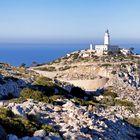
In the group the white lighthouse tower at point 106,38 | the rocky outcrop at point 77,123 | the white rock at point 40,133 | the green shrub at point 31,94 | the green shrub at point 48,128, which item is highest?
the white rock at point 40,133

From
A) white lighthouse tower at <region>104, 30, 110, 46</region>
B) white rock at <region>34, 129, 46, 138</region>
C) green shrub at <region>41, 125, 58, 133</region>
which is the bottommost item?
white lighthouse tower at <region>104, 30, 110, 46</region>

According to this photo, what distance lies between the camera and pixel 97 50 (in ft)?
325

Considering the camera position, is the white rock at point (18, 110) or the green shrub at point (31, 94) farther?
the green shrub at point (31, 94)

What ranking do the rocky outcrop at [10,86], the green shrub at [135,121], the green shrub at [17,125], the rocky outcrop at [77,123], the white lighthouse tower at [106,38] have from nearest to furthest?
the green shrub at [17,125] → the rocky outcrop at [77,123] → the green shrub at [135,121] → the rocky outcrop at [10,86] → the white lighthouse tower at [106,38]

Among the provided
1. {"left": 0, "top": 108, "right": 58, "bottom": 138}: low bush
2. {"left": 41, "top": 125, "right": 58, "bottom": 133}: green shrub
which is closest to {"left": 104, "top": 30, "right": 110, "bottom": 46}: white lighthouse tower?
{"left": 0, "top": 108, "right": 58, "bottom": 138}: low bush

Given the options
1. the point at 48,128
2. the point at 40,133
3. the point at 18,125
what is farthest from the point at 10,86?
the point at 40,133

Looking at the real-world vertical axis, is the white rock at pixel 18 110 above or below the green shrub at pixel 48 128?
above

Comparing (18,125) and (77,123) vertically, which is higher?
(18,125)

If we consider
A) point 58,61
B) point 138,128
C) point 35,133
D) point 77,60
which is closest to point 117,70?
point 77,60

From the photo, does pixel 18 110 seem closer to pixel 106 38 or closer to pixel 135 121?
pixel 135 121

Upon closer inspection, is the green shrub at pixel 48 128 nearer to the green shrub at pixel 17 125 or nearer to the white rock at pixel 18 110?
the green shrub at pixel 17 125

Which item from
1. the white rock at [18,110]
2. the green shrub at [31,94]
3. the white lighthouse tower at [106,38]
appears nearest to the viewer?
the white rock at [18,110]

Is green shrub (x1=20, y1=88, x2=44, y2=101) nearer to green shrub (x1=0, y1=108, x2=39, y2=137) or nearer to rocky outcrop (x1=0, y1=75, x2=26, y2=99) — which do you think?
rocky outcrop (x1=0, y1=75, x2=26, y2=99)

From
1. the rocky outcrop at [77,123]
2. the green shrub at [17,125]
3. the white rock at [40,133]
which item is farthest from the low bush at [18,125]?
the rocky outcrop at [77,123]
